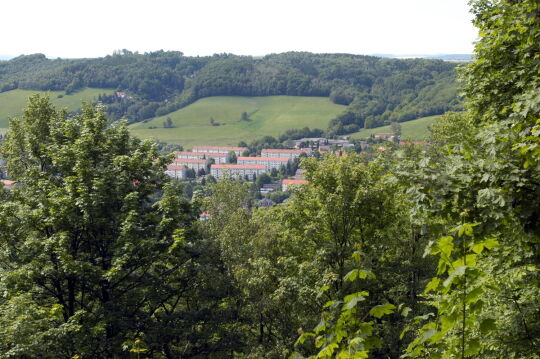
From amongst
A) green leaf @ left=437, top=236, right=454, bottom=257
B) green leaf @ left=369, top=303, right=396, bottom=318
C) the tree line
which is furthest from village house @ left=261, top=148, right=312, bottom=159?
green leaf @ left=369, top=303, right=396, bottom=318

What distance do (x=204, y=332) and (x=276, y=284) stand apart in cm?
367

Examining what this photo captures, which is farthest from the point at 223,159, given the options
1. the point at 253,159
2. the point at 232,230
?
the point at 232,230

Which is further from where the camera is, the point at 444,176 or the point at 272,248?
the point at 272,248

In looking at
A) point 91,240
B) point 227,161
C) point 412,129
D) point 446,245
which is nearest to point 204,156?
point 227,161

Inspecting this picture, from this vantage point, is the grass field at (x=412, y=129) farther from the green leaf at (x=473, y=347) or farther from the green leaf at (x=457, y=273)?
the green leaf at (x=457, y=273)

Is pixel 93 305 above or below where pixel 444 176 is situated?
below

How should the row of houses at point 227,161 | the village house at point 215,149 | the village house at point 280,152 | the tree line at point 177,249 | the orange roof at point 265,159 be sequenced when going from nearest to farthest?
the tree line at point 177,249 → the row of houses at point 227,161 → the orange roof at point 265,159 → the village house at point 280,152 → the village house at point 215,149

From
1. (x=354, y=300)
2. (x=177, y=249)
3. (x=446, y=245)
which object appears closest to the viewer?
(x=354, y=300)

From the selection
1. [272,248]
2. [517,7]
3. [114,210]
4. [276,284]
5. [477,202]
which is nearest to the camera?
[477,202]

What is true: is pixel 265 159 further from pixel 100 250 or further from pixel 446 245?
pixel 446 245

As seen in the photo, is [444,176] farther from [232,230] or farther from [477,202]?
[232,230]

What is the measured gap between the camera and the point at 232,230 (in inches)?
862

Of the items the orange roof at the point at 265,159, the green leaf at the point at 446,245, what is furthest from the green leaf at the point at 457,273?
the orange roof at the point at 265,159

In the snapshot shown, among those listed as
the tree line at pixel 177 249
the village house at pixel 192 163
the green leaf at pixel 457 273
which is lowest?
the village house at pixel 192 163
